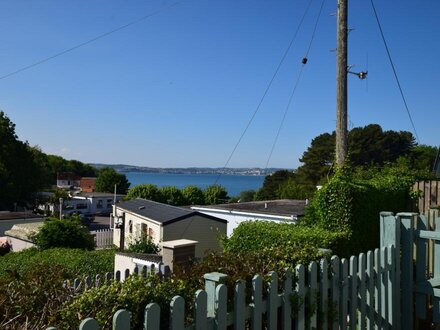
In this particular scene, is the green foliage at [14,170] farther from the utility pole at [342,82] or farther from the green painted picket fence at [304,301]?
the green painted picket fence at [304,301]

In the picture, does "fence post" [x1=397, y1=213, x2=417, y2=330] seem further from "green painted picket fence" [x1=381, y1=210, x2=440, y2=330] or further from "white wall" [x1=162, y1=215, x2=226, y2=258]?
"white wall" [x1=162, y1=215, x2=226, y2=258]

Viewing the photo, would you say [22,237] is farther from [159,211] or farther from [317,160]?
[317,160]

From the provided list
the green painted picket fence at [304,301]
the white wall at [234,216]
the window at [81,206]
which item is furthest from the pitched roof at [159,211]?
the window at [81,206]

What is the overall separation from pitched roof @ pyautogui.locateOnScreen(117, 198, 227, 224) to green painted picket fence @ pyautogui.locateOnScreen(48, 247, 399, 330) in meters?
17.5

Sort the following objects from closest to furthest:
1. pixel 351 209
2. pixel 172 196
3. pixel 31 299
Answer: pixel 31 299, pixel 351 209, pixel 172 196

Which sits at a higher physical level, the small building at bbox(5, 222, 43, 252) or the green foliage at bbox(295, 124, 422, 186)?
the green foliage at bbox(295, 124, 422, 186)

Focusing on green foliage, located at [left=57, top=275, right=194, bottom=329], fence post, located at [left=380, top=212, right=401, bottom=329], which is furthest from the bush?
green foliage, located at [left=57, top=275, right=194, bottom=329]

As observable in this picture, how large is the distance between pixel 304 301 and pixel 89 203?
67239mm

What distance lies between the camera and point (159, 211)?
25422 mm

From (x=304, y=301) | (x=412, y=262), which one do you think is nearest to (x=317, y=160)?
(x=412, y=262)

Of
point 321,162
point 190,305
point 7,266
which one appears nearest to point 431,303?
point 190,305

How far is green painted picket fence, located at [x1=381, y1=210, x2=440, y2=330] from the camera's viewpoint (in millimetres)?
5023

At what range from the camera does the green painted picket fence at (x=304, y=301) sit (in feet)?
8.39

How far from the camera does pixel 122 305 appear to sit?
7.99 feet
